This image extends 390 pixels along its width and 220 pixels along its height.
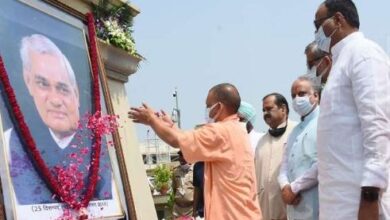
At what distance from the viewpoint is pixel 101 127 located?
16.6ft

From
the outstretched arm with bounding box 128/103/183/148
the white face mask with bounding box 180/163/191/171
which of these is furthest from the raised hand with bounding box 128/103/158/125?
the white face mask with bounding box 180/163/191/171

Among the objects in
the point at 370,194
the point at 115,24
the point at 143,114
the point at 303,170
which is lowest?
the point at 370,194

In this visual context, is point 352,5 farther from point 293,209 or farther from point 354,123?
point 293,209

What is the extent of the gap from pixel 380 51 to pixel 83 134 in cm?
257

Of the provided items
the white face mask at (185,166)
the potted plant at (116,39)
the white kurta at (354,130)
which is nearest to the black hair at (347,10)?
the white kurta at (354,130)

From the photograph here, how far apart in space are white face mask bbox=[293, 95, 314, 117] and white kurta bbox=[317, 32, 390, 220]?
1789 millimetres

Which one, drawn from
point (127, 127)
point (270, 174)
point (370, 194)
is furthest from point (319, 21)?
point (127, 127)

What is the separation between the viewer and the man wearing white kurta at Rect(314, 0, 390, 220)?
286cm

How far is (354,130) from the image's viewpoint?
118 inches

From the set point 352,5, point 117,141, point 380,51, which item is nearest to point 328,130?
point 380,51

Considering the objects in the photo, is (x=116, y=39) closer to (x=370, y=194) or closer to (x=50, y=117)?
(x=50, y=117)

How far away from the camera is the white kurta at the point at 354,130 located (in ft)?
9.43

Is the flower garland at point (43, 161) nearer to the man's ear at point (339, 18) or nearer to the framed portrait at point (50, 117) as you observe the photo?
the framed portrait at point (50, 117)

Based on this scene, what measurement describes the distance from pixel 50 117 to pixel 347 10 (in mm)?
2282
